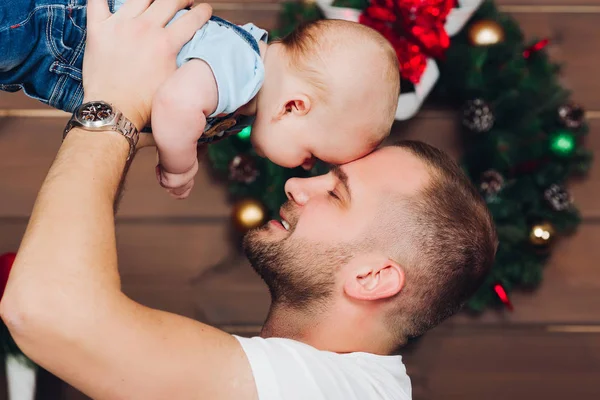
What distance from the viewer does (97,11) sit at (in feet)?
3.33

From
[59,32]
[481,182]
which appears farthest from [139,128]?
[481,182]

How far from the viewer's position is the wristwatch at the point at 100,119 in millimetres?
920

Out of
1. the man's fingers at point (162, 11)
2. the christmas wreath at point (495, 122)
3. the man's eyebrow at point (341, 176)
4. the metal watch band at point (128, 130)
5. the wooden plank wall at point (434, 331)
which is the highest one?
the man's fingers at point (162, 11)

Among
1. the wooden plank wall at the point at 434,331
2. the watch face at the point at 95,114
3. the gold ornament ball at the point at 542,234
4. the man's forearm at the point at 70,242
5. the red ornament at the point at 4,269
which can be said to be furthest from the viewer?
the wooden plank wall at the point at 434,331

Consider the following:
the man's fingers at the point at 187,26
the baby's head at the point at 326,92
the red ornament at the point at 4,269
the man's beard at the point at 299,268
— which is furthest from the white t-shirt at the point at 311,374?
the red ornament at the point at 4,269

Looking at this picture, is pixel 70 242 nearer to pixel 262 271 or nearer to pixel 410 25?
pixel 262 271

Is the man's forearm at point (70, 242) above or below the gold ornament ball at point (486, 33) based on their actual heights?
above

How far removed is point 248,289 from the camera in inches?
78.7

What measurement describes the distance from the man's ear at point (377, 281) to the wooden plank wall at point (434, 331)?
0.91 m

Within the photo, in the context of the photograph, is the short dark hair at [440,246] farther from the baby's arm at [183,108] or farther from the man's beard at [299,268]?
the baby's arm at [183,108]

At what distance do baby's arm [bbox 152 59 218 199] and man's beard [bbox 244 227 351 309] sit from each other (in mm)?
226

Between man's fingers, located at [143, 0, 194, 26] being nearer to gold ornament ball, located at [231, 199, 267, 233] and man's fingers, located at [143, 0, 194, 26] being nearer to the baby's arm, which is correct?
the baby's arm

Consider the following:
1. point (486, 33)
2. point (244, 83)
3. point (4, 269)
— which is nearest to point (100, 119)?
point (244, 83)

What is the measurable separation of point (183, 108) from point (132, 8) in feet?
0.59
